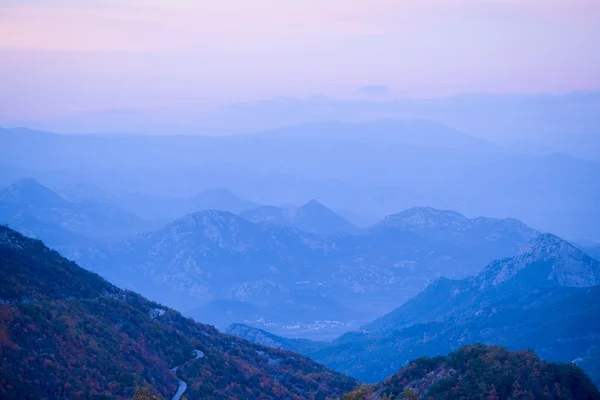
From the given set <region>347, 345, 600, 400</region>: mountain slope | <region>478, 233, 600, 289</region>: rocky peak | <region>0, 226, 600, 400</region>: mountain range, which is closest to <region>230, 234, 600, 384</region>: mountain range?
<region>478, 233, 600, 289</region>: rocky peak

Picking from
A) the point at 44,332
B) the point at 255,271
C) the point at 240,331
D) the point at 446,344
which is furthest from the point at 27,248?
the point at 255,271

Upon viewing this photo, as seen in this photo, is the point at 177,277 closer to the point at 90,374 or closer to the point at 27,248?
the point at 27,248

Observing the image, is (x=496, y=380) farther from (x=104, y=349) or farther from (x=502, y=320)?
(x=502, y=320)

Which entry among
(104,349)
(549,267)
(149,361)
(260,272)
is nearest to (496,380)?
(149,361)

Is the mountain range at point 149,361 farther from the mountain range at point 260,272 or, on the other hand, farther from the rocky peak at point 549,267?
the mountain range at point 260,272

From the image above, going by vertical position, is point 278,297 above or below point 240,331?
below

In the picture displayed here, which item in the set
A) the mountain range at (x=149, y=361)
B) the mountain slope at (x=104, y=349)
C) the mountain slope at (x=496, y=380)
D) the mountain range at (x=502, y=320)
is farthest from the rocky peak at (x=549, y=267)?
the mountain slope at (x=496, y=380)

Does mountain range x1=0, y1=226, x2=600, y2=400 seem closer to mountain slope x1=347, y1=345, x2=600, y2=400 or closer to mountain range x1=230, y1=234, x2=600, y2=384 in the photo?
mountain slope x1=347, y1=345, x2=600, y2=400
